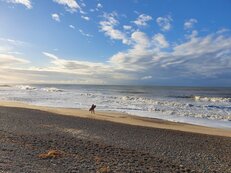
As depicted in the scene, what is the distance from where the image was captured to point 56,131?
590 inches

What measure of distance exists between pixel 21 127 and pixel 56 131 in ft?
6.34

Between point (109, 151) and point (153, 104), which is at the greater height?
point (153, 104)

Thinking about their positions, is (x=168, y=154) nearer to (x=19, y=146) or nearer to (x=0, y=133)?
(x=19, y=146)

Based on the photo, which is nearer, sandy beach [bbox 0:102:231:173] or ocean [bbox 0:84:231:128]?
sandy beach [bbox 0:102:231:173]

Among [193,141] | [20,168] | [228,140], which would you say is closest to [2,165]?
[20,168]

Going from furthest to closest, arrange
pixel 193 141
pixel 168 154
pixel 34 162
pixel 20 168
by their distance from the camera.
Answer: pixel 193 141
pixel 168 154
pixel 34 162
pixel 20 168

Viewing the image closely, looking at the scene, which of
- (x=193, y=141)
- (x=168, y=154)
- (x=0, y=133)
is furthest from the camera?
(x=193, y=141)

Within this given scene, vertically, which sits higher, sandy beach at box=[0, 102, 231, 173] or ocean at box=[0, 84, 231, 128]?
ocean at box=[0, 84, 231, 128]

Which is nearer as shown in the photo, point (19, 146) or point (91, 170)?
point (91, 170)

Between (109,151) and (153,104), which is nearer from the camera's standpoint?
(109,151)

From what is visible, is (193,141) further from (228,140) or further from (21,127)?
(21,127)

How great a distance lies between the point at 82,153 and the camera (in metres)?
10.1

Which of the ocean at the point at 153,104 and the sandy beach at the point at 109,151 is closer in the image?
the sandy beach at the point at 109,151

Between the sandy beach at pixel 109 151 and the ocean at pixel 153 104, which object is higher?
the ocean at pixel 153 104
